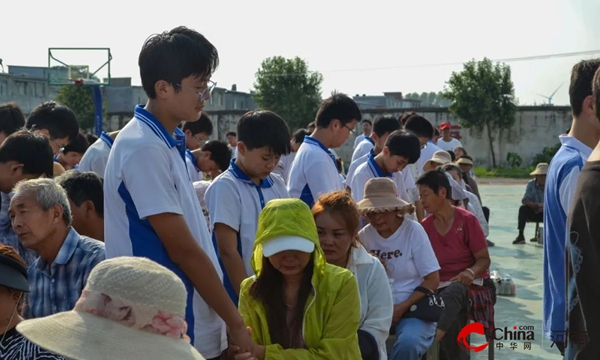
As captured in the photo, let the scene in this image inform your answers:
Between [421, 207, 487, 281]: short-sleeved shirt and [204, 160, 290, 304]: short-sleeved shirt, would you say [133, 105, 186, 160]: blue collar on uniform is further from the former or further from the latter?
[421, 207, 487, 281]: short-sleeved shirt

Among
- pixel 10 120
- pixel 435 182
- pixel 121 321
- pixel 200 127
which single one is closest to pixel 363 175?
pixel 435 182

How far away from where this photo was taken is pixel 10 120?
564 centimetres

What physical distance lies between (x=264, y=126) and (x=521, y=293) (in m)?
5.38

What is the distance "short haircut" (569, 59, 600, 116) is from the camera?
11.5ft

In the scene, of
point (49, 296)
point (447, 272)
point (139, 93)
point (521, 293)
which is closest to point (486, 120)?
point (139, 93)

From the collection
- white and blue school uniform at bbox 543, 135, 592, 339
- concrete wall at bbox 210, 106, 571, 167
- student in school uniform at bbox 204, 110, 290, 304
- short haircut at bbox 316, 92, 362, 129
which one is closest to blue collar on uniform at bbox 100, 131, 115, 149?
short haircut at bbox 316, 92, 362, 129

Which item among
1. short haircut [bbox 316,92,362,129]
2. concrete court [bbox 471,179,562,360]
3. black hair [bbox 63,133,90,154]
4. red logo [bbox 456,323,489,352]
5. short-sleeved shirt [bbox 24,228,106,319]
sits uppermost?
short haircut [bbox 316,92,362,129]

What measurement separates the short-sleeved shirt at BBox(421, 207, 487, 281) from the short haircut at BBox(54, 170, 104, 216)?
2826 millimetres

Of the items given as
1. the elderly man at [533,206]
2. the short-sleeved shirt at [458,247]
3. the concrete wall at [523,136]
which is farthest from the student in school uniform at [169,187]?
the concrete wall at [523,136]

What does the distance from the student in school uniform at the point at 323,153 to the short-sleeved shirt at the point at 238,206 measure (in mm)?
1244

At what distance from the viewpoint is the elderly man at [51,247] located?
3.28m

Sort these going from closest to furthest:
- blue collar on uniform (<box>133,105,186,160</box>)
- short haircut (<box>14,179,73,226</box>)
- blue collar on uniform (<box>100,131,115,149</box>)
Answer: blue collar on uniform (<box>133,105,186,160</box>) < short haircut (<box>14,179,73,226</box>) < blue collar on uniform (<box>100,131,115,149</box>)

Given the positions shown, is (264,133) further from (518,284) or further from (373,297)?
(518,284)

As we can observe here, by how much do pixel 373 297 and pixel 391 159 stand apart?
244 centimetres
